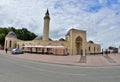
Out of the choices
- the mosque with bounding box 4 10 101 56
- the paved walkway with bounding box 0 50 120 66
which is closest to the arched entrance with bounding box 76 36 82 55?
the mosque with bounding box 4 10 101 56

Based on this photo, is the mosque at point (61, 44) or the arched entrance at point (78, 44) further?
the arched entrance at point (78, 44)

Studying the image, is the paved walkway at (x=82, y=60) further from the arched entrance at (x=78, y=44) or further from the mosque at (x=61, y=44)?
the arched entrance at (x=78, y=44)

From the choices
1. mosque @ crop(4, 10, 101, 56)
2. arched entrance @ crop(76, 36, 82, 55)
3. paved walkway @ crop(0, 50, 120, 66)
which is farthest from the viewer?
arched entrance @ crop(76, 36, 82, 55)

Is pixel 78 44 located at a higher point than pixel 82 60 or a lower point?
higher

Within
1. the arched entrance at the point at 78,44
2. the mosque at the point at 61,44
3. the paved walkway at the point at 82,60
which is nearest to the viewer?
the paved walkway at the point at 82,60

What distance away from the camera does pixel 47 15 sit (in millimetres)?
66938

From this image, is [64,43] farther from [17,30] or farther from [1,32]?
[17,30]

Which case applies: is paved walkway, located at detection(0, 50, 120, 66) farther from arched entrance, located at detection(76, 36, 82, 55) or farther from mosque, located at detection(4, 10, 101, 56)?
arched entrance, located at detection(76, 36, 82, 55)

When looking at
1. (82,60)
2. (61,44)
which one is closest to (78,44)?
(61,44)

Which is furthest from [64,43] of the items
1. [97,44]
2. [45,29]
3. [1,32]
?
[1,32]

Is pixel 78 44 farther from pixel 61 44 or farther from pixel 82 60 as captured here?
pixel 82 60

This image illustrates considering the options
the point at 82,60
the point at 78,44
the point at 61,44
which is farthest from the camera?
the point at 78,44

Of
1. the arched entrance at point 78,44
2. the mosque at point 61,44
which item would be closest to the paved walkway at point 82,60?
the mosque at point 61,44

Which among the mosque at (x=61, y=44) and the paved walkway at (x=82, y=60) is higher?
Result: the mosque at (x=61, y=44)
